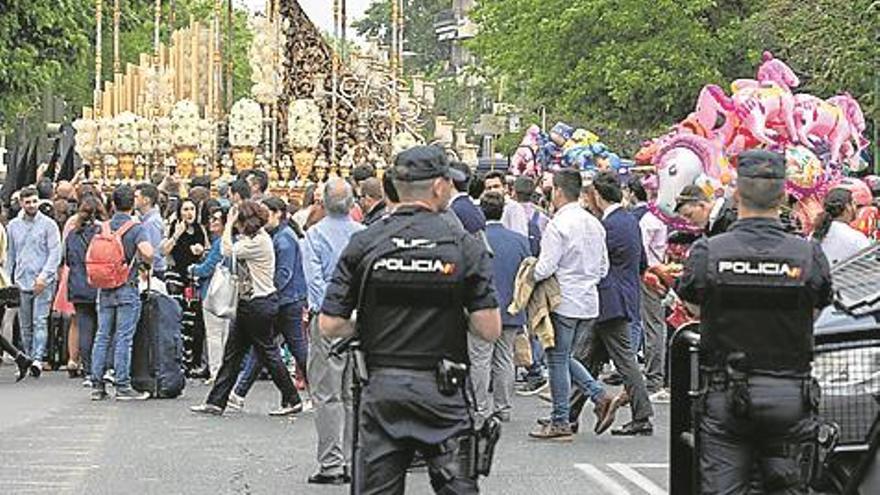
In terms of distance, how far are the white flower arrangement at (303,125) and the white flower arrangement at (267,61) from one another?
1.42 meters

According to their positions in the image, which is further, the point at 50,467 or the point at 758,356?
the point at 50,467

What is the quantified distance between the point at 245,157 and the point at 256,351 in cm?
1438

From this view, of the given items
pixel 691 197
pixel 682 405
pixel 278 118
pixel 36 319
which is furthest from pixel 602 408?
pixel 278 118

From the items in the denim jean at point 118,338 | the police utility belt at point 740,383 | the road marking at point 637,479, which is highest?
the police utility belt at point 740,383

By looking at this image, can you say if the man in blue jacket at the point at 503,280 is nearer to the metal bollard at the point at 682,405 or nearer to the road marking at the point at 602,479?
the road marking at the point at 602,479

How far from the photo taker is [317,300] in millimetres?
13656

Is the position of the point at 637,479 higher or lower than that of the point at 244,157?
lower

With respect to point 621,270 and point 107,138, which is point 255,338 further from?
point 107,138

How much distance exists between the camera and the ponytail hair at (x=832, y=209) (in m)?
14.3

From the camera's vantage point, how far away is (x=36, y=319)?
20.5 metres

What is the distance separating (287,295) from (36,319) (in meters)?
5.09

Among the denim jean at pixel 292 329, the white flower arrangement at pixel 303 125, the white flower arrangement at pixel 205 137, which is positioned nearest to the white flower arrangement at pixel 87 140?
the white flower arrangement at pixel 205 137

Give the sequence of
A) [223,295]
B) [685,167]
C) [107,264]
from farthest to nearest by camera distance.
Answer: [685,167] → [107,264] → [223,295]

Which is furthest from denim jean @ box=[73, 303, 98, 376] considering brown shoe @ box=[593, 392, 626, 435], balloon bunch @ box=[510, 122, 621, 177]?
balloon bunch @ box=[510, 122, 621, 177]
